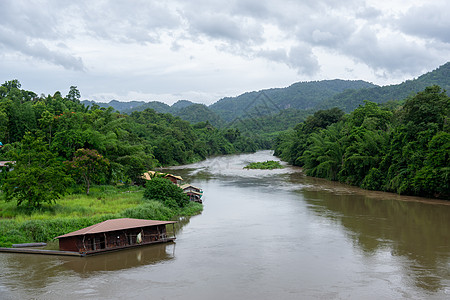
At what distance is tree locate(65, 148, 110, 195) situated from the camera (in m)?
22.6

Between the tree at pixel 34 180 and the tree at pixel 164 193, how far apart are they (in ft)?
18.4

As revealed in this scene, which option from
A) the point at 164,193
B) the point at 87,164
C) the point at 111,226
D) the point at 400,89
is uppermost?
the point at 400,89

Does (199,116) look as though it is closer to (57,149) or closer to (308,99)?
(308,99)

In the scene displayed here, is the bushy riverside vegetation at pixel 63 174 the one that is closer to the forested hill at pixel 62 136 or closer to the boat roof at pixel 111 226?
the forested hill at pixel 62 136

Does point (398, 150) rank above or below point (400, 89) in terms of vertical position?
below

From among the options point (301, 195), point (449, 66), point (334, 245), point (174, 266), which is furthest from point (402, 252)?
point (449, 66)

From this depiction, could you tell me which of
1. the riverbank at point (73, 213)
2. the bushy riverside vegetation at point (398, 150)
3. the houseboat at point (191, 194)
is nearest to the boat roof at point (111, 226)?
the riverbank at point (73, 213)

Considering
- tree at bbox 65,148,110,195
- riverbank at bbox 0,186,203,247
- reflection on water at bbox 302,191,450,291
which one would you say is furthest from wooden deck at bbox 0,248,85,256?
reflection on water at bbox 302,191,450,291

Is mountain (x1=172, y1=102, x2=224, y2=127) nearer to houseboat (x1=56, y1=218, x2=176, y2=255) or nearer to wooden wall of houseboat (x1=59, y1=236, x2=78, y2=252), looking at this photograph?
houseboat (x1=56, y1=218, x2=176, y2=255)

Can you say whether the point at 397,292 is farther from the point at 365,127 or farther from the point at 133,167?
the point at 365,127

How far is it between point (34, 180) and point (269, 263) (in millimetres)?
11215

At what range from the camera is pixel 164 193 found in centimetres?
2303

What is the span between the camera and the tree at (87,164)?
2261 cm

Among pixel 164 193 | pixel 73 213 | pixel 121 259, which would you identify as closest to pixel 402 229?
pixel 164 193
